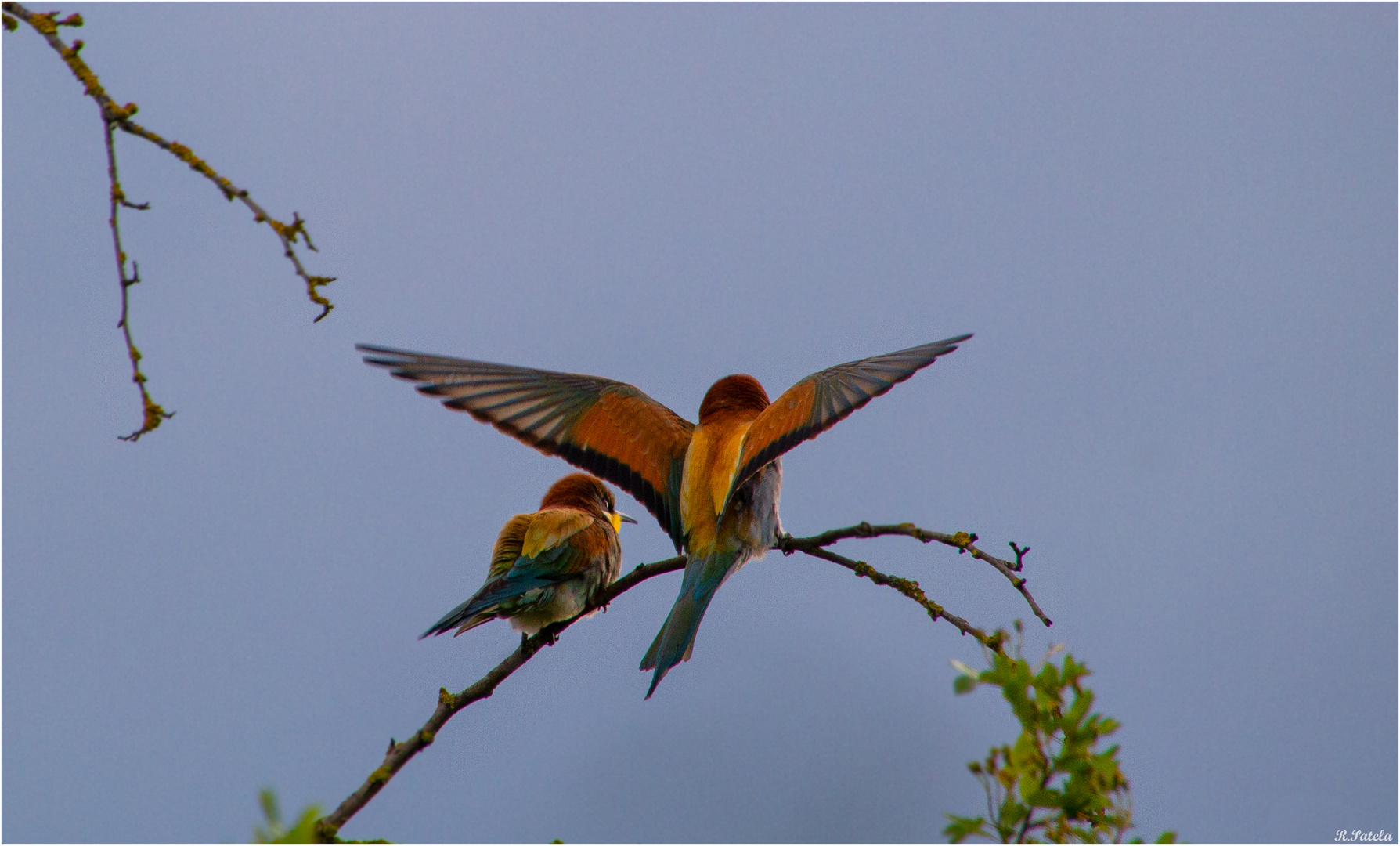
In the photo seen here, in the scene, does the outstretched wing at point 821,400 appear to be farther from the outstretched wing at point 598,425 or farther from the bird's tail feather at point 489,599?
the bird's tail feather at point 489,599

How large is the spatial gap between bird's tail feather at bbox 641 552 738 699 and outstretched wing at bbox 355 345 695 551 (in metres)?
0.13

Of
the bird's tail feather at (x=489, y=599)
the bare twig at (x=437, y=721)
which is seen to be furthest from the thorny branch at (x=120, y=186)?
the bird's tail feather at (x=489, y=599)

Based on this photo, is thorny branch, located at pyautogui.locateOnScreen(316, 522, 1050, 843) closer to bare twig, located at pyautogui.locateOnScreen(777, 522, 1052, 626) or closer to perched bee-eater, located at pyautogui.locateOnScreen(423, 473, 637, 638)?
bare twig, located at pyautogui.locateOnScreen(777, 522, 1052, 626)

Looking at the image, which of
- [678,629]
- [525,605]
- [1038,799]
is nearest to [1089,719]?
[1038,799]

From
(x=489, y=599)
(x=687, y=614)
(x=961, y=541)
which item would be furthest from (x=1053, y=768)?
(x=489, y=599)

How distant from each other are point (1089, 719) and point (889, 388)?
1.04 meters

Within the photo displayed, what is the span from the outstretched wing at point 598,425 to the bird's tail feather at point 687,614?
13cm

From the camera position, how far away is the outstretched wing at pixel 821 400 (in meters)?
2.13

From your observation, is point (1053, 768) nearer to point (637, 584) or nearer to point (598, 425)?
point (637, 584)

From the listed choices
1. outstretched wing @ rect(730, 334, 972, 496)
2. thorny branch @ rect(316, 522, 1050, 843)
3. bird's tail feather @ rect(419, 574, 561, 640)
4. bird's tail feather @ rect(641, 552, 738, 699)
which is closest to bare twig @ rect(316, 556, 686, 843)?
thorny branch @ rect(316, 522, 1050, 843)

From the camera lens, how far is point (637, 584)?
180 centimetres

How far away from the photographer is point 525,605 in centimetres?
280

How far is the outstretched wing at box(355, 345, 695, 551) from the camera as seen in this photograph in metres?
2.40

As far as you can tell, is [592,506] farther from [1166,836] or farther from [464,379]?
[1166,836]
